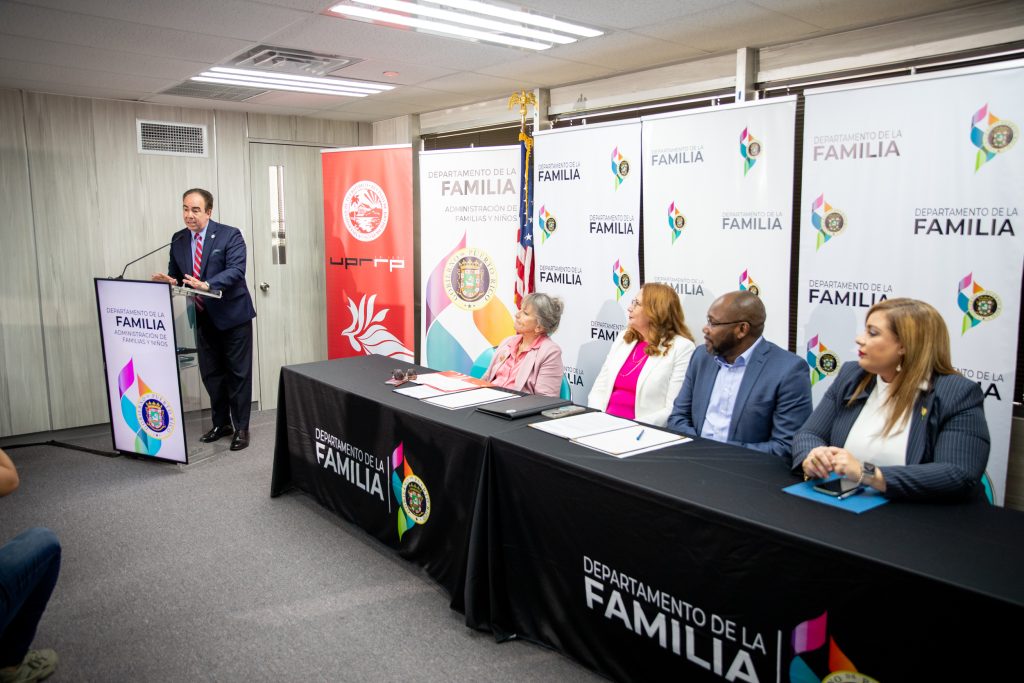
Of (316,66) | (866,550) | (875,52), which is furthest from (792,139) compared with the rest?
(316,66)

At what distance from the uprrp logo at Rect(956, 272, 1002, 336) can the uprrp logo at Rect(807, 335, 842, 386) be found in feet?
1.74

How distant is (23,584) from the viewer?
1.95 meters

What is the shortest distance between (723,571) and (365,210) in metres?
4.50

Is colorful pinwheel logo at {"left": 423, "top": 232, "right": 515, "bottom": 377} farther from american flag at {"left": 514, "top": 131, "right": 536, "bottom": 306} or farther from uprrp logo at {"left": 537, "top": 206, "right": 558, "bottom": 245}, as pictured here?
uprrp logo at {"left": 537, "top": 206, "right": 558, "bottom": 245}

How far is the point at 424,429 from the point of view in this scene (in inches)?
107

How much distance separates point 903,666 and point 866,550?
0.78ft

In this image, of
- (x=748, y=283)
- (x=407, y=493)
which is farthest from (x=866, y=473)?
(x=748, y=283)

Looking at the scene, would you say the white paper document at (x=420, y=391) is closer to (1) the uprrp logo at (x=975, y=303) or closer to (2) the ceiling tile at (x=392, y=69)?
(2) the ceiling tile at (x=392, y=69)

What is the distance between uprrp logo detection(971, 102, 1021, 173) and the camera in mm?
2666

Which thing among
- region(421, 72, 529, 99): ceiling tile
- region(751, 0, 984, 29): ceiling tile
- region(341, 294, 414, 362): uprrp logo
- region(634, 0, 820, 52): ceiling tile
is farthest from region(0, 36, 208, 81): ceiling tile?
region(751, 0, 984, 29): ceiling tile

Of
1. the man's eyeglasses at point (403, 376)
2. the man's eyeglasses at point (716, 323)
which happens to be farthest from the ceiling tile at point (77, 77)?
the man's eyeglasses at point (716, 323)

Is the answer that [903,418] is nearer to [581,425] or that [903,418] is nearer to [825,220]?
[581,425]

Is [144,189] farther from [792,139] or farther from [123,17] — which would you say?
[792,139]

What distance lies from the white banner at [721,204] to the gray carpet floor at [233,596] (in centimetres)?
204
